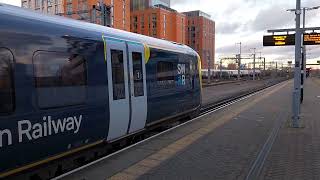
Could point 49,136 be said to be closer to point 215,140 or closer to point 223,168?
point 223,168

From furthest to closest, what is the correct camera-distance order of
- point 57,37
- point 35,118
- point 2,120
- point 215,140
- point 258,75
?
point 258,75 < point 215,140 < point 57,37 < point 35,118 < point 2,120

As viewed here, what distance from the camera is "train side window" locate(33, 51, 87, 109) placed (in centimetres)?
705

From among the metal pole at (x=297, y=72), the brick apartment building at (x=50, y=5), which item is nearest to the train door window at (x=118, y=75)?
the metal pole at (x=297, y=72)

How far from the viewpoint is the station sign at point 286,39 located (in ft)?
58.1

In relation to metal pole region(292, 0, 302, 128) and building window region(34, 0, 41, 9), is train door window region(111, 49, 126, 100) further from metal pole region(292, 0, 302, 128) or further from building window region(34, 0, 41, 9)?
building window region(34, 0, 41, 9)

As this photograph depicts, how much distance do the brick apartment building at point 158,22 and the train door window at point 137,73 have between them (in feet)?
343

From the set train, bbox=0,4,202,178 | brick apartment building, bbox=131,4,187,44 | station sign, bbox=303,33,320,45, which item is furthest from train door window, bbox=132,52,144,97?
brick apartment building, bbox=131,4,187,44

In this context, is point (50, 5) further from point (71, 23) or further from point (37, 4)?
point (71, 23)

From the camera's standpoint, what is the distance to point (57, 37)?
24.9 ft

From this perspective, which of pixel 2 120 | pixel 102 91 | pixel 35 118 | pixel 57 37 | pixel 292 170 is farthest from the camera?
pixel 102 91

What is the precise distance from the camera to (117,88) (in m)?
9.71

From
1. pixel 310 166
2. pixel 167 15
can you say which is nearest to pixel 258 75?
pixel 167 15

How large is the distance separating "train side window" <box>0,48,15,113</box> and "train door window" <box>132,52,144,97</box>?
4536 mm

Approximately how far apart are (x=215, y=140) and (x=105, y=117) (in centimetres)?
358
